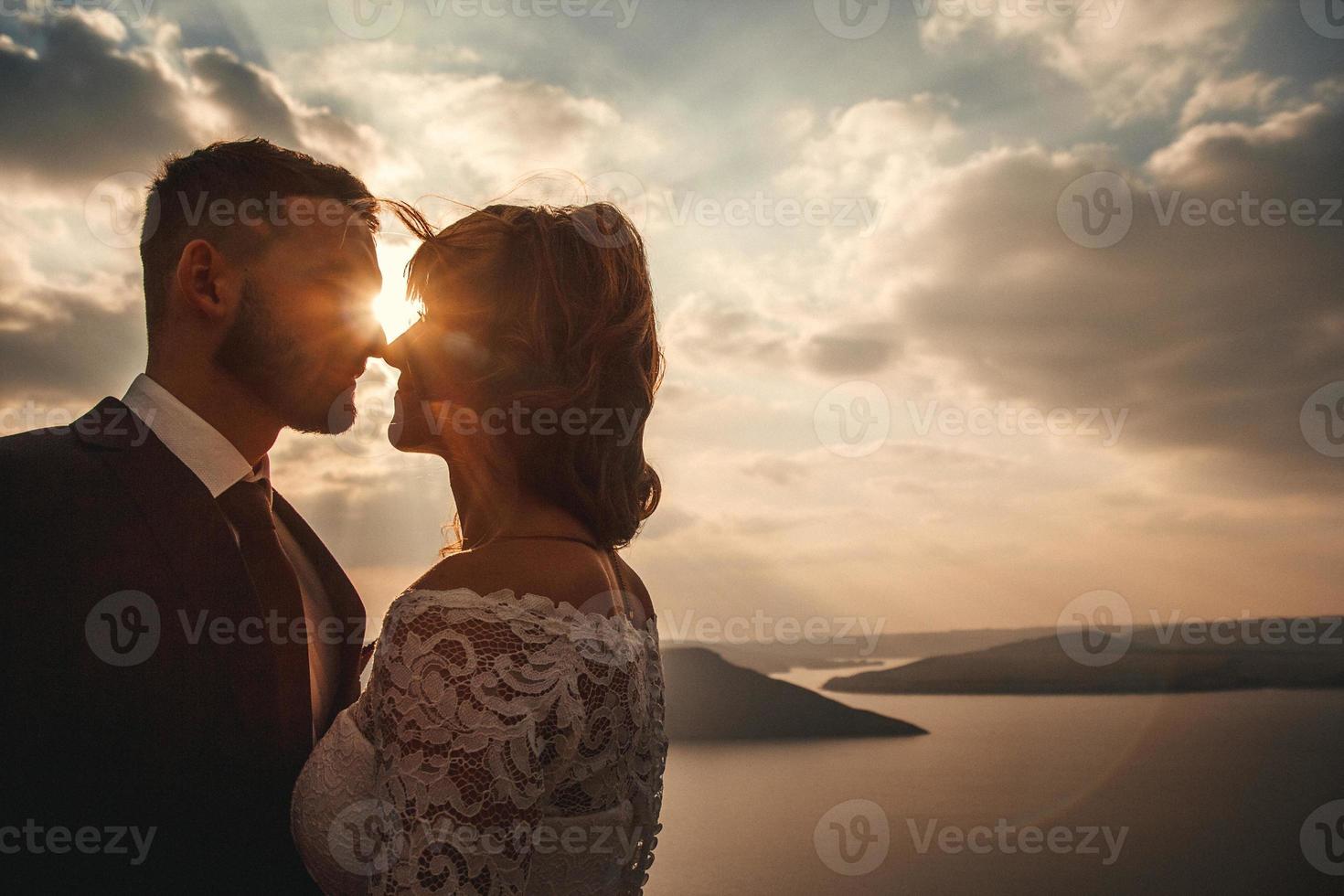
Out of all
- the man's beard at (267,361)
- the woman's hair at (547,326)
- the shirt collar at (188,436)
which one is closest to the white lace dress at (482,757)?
the woman's hair at (547,326)

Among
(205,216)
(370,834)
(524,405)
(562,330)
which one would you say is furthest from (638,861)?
(205,216)

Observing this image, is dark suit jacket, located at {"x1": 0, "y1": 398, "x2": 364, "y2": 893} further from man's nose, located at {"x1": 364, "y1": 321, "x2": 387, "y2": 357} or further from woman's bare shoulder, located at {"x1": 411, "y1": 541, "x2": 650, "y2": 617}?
man's nose, located at {"x1": 364, "y1": 321, "x2": 387, "y2": 357}

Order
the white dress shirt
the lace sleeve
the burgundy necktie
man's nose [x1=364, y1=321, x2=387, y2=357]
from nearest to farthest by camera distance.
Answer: the lace sleeve
the burgundy necktie
the white dress shirt
man's nose [x1=364, y1=321, x2=387, y2=357]

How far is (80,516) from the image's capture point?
1657 mm

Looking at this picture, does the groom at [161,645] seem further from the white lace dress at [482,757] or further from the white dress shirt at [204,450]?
the white lace dress at [482,757]

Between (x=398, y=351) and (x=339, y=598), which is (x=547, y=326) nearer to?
(x=398, y=351)

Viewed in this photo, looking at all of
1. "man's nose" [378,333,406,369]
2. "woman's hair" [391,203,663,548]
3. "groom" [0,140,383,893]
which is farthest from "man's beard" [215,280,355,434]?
"woman's hair" [391,203,663,548]

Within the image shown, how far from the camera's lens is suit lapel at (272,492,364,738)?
1959 millimetres

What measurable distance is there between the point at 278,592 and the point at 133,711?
0.34 metres

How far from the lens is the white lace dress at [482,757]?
1270 millimetres

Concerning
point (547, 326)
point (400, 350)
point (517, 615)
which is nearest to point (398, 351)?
point (400, 350)

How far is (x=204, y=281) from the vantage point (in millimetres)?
1975

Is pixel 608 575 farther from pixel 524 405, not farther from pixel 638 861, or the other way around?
pixel 638 861

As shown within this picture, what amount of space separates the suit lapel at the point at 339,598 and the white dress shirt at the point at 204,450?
0.04 meters
